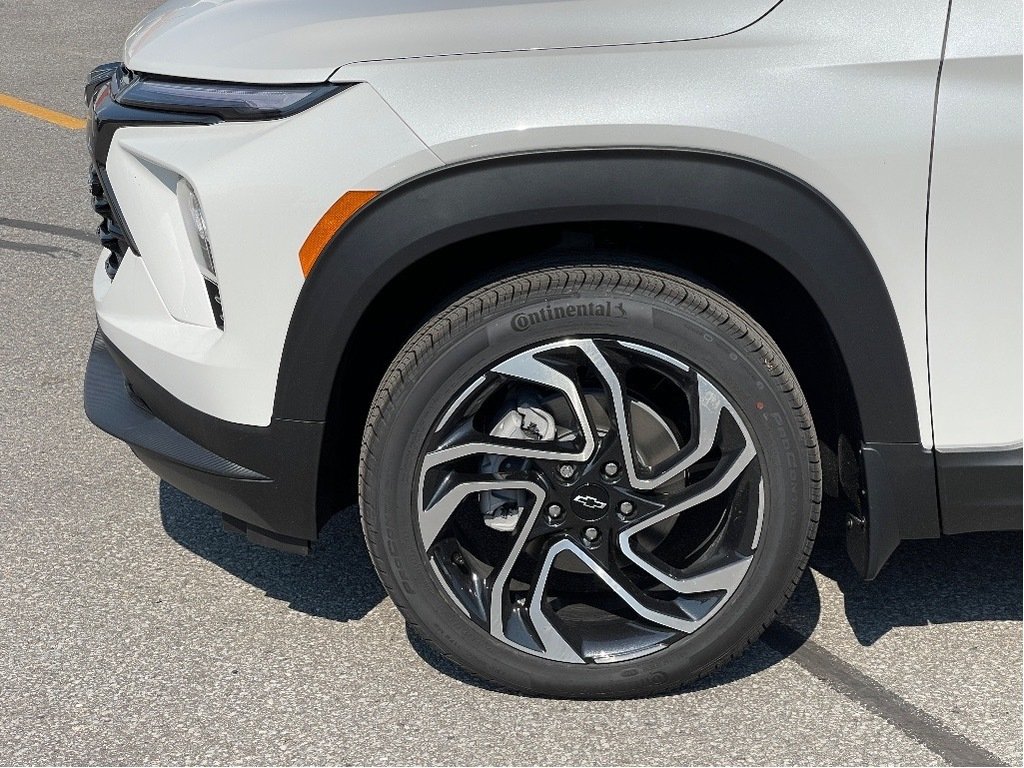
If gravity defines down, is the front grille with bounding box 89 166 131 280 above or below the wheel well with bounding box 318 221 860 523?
above

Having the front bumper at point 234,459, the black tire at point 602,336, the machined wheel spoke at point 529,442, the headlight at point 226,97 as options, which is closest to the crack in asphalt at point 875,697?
the black tire at point 602,336

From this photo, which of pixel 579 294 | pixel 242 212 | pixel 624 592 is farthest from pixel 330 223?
pixel 624 592

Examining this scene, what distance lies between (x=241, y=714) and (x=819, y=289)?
54.7 inches

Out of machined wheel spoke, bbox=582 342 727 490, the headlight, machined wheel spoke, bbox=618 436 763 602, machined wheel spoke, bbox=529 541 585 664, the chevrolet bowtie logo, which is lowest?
machined wheel spoke, bbox=529 541 585 664

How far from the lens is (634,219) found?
227cm

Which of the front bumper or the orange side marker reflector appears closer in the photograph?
the orange side marker reflector

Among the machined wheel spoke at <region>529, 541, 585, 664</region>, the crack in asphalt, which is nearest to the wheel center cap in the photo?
the machined wheel spoke at <region>529, 541, 585, 664</region>

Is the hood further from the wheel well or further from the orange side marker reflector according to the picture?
the wheel well

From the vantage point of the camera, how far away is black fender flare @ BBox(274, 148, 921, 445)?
2.23 metres

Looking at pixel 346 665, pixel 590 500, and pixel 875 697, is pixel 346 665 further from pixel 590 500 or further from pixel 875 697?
pixel 875 697

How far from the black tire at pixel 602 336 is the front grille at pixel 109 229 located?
2.46 ft

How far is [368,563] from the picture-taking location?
3.13 m

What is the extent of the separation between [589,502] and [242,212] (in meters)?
0.84

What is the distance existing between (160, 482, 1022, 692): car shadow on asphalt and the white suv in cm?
35
